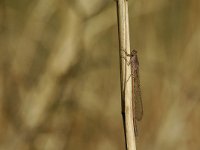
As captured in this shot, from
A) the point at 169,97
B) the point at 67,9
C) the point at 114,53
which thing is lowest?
the point at 169,97

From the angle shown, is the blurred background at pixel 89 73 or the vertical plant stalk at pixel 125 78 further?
the blurred background at pixel 89 73

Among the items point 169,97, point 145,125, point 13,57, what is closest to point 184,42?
point 169,97

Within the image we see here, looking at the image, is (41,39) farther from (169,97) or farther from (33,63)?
(169,97)

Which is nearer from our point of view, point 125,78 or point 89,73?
point 125,78

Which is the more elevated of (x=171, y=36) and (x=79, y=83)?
(x=171, y=36)

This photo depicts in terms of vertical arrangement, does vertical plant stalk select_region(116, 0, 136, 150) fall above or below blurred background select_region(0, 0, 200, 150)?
below

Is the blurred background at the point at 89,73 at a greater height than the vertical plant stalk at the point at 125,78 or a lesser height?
greater

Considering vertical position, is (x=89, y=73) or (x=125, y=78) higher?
(x=89, y=73)

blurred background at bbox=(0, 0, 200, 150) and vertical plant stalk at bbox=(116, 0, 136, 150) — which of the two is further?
blurred background at bbox=(0, 0, 200, 150)
